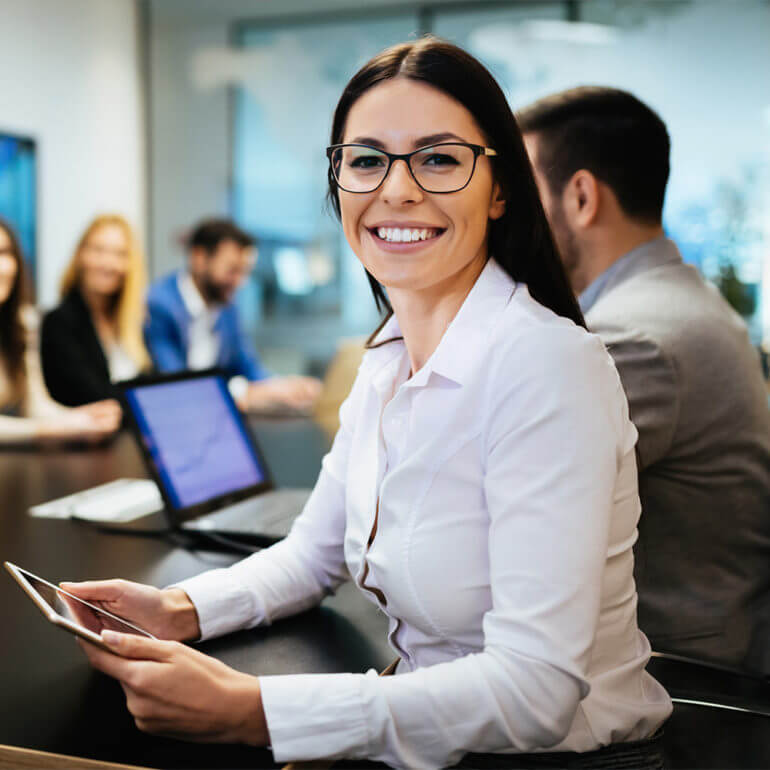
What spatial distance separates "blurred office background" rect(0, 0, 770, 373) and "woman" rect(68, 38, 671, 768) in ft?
14.2

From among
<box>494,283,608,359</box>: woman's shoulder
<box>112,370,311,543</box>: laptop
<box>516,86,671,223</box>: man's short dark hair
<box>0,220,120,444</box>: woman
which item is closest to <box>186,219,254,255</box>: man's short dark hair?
<box>0,220,120,444</box>: woman

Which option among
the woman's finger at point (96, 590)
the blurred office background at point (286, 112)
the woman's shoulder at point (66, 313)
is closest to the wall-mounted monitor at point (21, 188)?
the blurred office background at point (286, 112)

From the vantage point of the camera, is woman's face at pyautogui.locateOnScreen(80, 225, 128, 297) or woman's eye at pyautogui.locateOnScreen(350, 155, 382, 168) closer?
woman's eye at pyautogui.locateOnScreen(350, 155, 382, 168)

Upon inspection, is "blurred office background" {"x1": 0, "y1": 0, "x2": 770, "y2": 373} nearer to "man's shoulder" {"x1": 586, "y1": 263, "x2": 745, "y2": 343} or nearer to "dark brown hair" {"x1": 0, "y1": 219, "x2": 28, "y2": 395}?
"dark brown hair" {"x1": 0, "y1": 219, "x2": 28, "y2": 395}

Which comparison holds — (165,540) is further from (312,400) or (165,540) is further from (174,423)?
(312,400)

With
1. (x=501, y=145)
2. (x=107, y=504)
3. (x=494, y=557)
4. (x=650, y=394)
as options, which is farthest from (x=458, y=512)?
(x=107, y=504)

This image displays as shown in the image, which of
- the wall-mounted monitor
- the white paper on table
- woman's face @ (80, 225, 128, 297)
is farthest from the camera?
the wall-mounted monitor

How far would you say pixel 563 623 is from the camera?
0.80 metres

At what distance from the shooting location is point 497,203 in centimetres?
104

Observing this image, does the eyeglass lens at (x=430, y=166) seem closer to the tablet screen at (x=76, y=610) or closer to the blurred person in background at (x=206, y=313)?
the tablet screen at (x=76, y=610)

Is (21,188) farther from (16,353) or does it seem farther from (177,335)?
(16,353)

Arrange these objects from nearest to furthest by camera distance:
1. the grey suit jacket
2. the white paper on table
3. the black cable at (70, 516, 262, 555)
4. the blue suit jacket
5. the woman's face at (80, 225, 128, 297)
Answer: the grey suit jacket → the black cable at (70, 516, 262, 555) → the white paper on table → the woman's face at (80, 225, 128, 297) → the blue suit jacket

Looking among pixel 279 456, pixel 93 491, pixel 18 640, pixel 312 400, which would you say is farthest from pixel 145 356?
pixel 18 640

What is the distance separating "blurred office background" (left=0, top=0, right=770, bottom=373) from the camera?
5.25m
